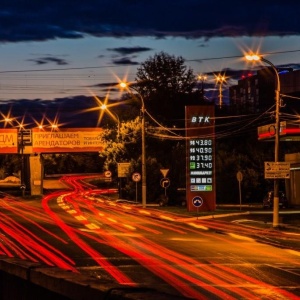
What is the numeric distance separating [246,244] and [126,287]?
63.2 ft

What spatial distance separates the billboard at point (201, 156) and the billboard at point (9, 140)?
31164 millimetres

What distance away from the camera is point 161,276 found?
1440 centimetres

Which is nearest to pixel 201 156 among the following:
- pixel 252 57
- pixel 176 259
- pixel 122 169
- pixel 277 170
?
pixel 122 169

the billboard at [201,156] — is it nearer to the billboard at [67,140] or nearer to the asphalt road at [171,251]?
the asphalt road at [171,251]

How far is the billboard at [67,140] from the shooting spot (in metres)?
71.4

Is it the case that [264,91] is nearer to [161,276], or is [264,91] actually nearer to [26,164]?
[26,164]

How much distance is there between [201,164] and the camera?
44219 millimetres

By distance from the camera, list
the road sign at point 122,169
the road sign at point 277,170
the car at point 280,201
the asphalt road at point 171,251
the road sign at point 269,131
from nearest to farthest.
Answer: the asphalt road at point 171,251 < the road sign at point 277,170 < the road sign at point 269,131 < the car at point 280,201 < the road sign at point 122,169

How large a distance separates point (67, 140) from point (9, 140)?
20.6 feet

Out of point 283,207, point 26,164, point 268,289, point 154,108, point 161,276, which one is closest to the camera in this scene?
point 268,289

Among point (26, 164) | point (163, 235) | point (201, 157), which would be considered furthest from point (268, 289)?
point (26, 164)

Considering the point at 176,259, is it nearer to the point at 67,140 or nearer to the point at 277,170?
the point at 277,170

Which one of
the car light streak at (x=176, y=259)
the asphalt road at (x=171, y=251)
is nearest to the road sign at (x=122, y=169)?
the asphalt road at (x=171, y=251)

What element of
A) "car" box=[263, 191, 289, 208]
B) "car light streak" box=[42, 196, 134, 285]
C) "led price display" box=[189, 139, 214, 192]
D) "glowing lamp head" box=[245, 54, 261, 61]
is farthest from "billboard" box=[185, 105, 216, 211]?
"glowing lamp head" box=[245, 54, 261, 61]
